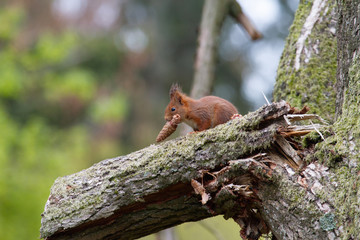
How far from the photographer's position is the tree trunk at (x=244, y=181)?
2117 millimetres

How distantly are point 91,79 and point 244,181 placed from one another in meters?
7.80

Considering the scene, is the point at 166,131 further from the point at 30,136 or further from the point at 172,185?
the point at 30,136

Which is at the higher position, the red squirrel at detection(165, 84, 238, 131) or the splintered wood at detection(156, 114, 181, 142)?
the red squirrel at detection(165, 84, 238, 131)

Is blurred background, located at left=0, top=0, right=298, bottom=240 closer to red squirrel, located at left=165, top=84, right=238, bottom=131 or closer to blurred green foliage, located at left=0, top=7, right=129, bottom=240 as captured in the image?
blurred green foliage, located at left=0, top=7, right=129, bottom=240

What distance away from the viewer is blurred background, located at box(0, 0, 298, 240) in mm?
8250

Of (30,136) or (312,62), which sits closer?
(312,62)

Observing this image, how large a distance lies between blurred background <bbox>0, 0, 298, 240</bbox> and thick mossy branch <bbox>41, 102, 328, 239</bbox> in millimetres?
3320

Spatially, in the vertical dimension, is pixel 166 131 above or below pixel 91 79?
below

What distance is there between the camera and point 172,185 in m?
2.37

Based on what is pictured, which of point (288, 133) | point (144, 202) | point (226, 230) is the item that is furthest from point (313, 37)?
point (226, 230)

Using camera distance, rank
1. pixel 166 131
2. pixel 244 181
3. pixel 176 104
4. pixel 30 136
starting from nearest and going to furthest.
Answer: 1. pixel 244 181
2. pixel 166 131
3. pixel 176 104
4. pixel 30 136

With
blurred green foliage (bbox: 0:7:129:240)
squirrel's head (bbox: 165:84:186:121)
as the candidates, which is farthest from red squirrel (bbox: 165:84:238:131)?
blurred green foliage (bbox: 0:7:129:240)

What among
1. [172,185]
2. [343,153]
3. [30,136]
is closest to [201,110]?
[172,185]

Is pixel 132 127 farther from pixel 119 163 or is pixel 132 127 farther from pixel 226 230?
pixel 119 163
